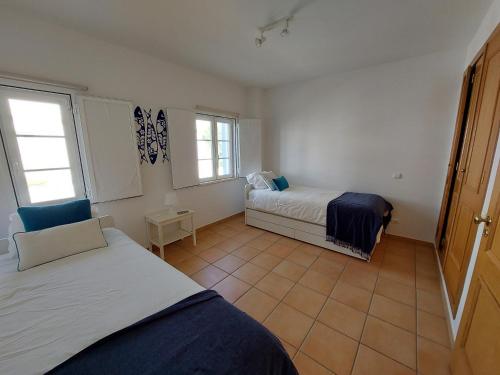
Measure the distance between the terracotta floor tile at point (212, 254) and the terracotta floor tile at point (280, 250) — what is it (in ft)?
2.08

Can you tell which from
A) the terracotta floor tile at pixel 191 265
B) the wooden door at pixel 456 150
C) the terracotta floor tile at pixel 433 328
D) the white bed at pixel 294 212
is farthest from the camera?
the white bed at pixel 294 212

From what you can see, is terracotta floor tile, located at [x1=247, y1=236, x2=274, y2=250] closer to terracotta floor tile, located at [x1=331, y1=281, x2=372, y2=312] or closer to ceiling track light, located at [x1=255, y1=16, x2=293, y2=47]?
terracotta floor tile, located at [x1=331, y1=281, x2=372, y2=312]

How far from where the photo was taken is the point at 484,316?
1012mm

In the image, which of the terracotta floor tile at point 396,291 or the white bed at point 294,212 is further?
the white bed at point 294,212

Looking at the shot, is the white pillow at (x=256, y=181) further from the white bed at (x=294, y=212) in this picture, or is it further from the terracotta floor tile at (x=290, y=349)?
the terracotta floor tile at (x=290, y=349)

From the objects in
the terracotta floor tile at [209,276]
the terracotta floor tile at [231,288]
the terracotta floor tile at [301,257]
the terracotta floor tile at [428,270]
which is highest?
the terracotta floor tile at [428,270]

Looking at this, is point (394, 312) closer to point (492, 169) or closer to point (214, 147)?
point (492, 169)

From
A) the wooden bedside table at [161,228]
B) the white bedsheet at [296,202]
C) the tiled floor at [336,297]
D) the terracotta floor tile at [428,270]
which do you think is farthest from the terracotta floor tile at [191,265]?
the terracotta floor tile at [428,270]

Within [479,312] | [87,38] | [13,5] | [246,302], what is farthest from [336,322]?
[13,5]

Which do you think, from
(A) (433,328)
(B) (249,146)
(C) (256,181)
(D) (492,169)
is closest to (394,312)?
→ (A) (433,328)

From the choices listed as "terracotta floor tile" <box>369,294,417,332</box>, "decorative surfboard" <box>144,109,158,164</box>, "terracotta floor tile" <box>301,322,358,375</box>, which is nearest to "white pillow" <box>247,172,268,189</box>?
"decorative surfboard" <box>144,109,158,164</box>

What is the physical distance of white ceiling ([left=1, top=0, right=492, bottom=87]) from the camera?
171 cm

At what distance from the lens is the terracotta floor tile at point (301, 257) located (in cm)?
258

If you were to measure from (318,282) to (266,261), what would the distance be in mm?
665
